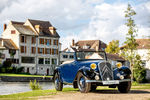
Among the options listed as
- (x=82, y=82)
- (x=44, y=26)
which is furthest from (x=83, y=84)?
(x=44, y=26)

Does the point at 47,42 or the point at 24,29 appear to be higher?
the point at 24,29

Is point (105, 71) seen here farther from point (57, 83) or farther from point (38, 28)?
point (38, 28)

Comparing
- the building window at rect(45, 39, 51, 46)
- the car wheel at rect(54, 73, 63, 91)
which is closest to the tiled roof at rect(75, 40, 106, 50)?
the building window at rect(45, 39, 51, 46)

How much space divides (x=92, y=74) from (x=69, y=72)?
7.09ft

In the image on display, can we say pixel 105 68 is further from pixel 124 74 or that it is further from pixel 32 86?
pixel 32 86

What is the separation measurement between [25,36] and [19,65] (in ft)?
27.5

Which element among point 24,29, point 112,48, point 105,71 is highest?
point 24,29

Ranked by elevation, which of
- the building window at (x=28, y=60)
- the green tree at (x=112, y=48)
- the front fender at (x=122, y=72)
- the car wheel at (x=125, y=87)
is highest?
the green tree at (x=112, y=48)

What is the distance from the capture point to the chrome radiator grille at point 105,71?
1738cm

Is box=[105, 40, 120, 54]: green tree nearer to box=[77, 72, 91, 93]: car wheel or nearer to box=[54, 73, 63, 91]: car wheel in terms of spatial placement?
box=[54, 73, 63, 91]: car wheel

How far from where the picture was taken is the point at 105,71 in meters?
17.5

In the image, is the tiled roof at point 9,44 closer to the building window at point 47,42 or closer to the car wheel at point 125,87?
the building window at point 47,42

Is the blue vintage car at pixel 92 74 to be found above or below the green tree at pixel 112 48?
below

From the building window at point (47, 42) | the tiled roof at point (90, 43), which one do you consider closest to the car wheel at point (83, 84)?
the building window at point (47, 42)
